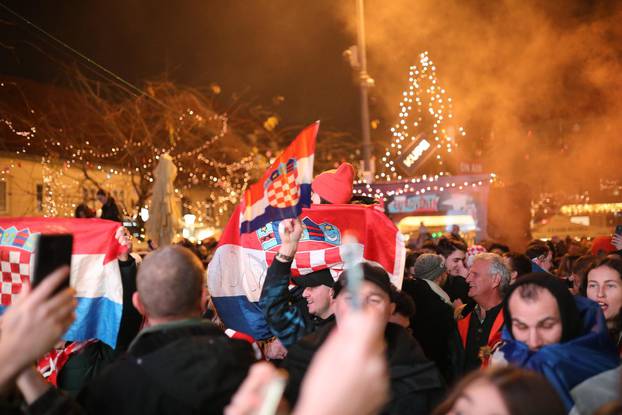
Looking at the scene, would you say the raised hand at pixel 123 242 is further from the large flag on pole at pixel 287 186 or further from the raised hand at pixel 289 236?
the raised hand at pixel 289 236

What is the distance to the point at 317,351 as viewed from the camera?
334cm

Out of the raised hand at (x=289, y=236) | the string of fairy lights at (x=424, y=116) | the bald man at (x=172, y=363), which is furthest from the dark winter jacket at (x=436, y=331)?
the string of fairy lights at (x=424, y=116)

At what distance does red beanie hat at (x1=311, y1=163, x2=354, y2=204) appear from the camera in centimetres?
617

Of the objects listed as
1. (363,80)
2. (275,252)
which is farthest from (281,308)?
(363,80)

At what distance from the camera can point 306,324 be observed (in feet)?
14.1

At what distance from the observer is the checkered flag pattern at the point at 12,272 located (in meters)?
5.37

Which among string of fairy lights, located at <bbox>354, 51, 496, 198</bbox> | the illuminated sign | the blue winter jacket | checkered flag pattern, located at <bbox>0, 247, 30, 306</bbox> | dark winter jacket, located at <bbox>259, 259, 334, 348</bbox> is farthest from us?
string of fairy lights, located at <bbox>354, 51, 496, 198</bbox>

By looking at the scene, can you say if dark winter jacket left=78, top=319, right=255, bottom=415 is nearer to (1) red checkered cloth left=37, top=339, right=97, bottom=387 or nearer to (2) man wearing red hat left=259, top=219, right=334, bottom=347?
(2) man wearing red hat left=259, top=219, right=334, bottom=347

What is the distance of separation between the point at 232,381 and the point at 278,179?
234 centimetres

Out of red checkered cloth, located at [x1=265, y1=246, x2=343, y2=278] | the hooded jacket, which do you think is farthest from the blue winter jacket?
red checkered cloth, located at [x1=265, y1=246, x2=343, y2=278]

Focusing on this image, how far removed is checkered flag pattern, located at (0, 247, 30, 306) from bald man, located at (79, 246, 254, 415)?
2867mm

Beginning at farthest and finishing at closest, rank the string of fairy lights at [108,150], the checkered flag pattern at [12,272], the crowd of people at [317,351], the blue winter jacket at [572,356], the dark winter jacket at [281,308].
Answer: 1. the string of fairy lights at [108,150]
2. the checkered flag pattern at [12,272]
3. the dark winter jacket at [281,308]
4. the blue winter jacket at [572,356]
5. the crowd of people at [317,351]

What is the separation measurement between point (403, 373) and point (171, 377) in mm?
1271

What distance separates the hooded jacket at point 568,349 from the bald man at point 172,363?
1.35m
